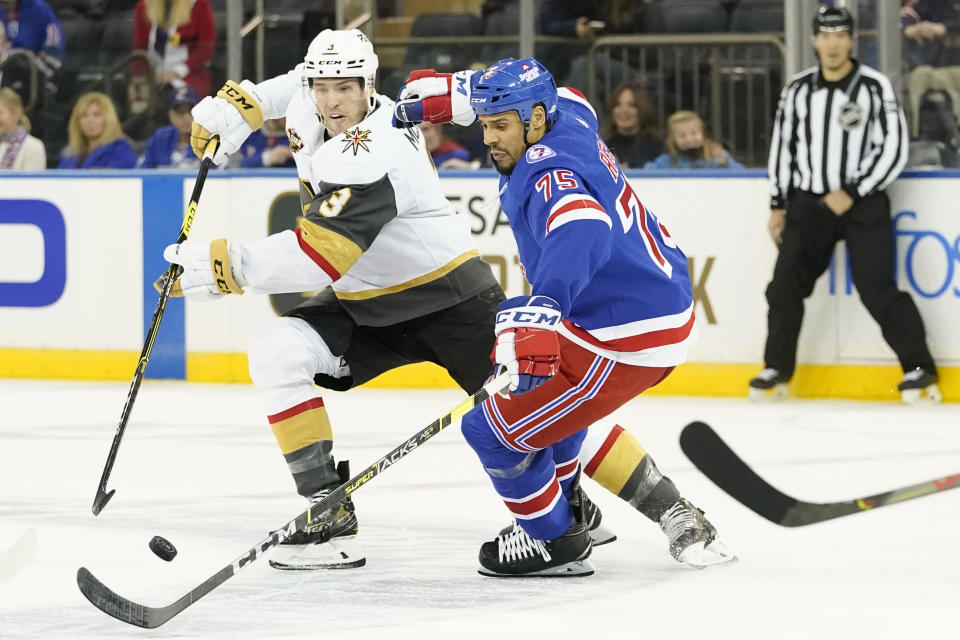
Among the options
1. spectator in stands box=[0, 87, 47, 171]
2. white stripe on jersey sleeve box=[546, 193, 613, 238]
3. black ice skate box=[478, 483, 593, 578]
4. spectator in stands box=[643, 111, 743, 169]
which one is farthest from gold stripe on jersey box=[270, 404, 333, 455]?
spectator in stands box=[0, 87, 47, 171]

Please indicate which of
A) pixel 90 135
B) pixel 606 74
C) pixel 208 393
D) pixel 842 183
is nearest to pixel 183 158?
pixel 90 135

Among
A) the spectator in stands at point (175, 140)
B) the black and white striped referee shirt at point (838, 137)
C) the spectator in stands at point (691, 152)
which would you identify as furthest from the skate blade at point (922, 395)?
the spectator in stands at point (175, 140)

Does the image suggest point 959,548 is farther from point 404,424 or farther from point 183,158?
point 183,158

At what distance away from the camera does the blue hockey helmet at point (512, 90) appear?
3.04 metres

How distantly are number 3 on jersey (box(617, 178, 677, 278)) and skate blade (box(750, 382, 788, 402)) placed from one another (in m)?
2.67

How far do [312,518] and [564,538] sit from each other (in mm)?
510

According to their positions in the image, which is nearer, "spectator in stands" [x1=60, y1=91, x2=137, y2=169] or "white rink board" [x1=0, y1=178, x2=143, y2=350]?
"white rink board" [x1=0, y1=178, x2=143, y2=350]

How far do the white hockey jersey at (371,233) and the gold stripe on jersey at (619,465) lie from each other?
0.46 meters

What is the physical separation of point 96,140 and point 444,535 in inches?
143

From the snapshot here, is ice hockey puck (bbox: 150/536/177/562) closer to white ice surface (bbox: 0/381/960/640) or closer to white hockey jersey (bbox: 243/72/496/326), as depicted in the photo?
white ice surface (bbox: 0/381/960/640)

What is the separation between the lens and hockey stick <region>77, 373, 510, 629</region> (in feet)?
9.66

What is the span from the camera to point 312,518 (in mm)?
3150

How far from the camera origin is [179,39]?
22.8ft

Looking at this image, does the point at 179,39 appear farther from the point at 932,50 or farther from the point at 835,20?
the point at 932,50
